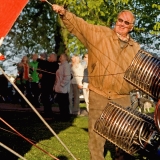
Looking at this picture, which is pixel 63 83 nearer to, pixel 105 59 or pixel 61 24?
pixel 105 59

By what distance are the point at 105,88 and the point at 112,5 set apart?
1263 centimetres

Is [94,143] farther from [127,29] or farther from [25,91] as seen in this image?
[25,91]

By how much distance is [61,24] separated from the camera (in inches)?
1003

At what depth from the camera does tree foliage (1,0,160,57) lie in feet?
60.6

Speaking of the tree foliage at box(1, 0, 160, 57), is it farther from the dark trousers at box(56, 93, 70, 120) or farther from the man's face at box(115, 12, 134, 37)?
the man's face at box(115, 12, 134, 37)

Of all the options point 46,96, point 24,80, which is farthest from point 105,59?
point 24,80

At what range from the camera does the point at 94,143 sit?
656 cm

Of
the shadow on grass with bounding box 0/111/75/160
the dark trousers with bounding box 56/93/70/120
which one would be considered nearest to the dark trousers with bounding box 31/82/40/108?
the shadow on grass with bounding box 0/111/75/160

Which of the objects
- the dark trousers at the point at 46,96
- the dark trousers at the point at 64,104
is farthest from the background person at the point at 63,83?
the dark trousers at the point at 46,96

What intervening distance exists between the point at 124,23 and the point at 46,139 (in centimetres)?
587

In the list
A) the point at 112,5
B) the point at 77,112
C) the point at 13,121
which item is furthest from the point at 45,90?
the point at 112,5

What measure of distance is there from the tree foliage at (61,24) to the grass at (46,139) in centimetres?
338

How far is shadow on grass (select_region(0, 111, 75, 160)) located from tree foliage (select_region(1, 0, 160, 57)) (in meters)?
3.34

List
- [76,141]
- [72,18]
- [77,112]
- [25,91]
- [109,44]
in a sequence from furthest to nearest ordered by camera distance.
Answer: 1. [25,91]
2. [77,112]
3. [76,141]
4. [109,44]
5. [72,18]
